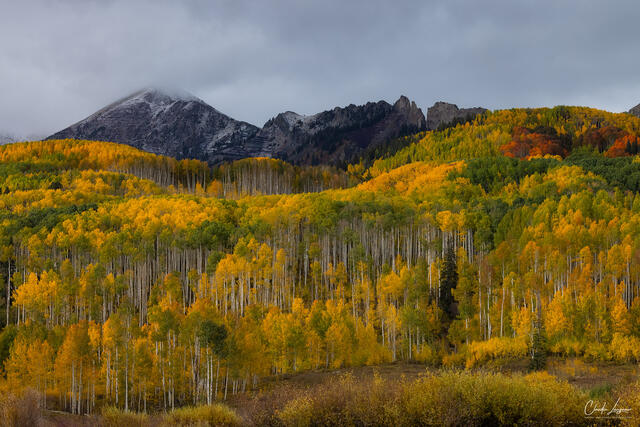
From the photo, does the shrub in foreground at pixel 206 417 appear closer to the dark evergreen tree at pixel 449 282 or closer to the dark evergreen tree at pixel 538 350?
the dark evergreen tree at pixel 538 350

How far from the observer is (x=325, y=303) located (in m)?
80.1

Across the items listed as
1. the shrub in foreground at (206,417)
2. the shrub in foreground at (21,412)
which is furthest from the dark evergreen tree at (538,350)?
the shrub in foreground at (21,412)

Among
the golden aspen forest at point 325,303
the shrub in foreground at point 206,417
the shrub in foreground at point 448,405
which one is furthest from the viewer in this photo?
the golden aspen forest at point 325,303

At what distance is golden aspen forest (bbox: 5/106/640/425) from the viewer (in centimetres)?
2517

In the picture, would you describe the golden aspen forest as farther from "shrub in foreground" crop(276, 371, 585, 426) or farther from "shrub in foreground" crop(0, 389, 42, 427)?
"shrub in foreground" crop(0, 389, 42, 427)

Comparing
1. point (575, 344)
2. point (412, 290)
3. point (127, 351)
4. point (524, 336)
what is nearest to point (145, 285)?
point (127, 351)

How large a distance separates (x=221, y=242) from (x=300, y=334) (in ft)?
143

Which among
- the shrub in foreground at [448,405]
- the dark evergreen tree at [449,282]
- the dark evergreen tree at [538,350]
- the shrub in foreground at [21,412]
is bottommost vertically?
the dark evergreen tree at [538,350]

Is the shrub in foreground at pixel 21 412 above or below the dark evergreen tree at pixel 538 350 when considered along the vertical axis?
above

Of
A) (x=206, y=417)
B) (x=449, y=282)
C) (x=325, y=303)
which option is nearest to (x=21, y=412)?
(x=206, y=417)

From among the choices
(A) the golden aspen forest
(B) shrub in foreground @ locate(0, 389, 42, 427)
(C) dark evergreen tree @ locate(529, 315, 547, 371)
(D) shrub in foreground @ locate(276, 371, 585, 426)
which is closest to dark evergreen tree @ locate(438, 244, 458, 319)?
(A) the golden aspen forest

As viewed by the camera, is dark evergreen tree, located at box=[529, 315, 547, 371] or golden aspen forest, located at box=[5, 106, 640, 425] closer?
golden aspen forest, located at box=[5, 106, 640, 425]

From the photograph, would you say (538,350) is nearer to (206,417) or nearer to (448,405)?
(448,405)

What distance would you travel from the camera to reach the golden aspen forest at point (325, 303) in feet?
82.6
